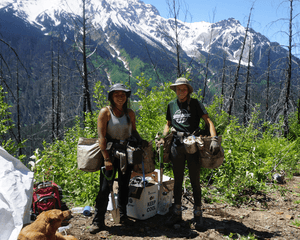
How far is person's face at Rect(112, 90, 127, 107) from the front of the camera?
3400 mm

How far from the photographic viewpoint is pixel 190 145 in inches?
129

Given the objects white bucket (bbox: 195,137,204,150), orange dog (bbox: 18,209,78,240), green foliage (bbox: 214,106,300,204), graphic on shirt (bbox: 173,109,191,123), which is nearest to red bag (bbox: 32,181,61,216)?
orange dog (bbox: 18,209,78,240)

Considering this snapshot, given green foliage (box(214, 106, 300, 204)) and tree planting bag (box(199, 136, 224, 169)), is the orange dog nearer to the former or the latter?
tree planting bag (box(199, 136, 224, 169))

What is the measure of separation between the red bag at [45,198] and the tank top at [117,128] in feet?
4.71

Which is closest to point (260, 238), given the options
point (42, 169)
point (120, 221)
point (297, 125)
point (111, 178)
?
point (120, 221)

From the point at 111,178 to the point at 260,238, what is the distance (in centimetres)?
240

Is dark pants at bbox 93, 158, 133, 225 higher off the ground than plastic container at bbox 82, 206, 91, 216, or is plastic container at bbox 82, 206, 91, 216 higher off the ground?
dark pants at bbox 93, 158, 133, 225

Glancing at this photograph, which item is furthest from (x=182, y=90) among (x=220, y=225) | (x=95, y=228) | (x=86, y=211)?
(x=86, y=211)

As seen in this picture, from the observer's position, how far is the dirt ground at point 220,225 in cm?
335

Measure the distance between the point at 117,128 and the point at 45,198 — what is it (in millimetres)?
1666

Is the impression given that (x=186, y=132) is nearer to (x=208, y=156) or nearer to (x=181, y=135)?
(x=181, y=135)

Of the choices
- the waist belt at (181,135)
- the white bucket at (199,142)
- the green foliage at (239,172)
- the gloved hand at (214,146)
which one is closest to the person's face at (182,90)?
the waist belt at (181,135)

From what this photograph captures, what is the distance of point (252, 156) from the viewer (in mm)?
5203

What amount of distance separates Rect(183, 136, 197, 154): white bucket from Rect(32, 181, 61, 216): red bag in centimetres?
235
